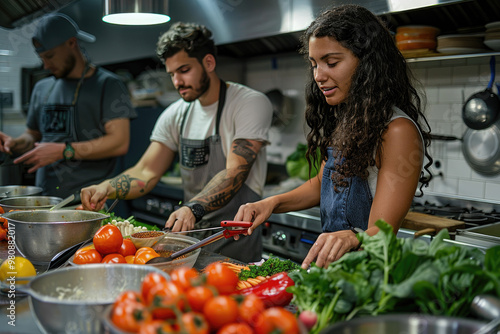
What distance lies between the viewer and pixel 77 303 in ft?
3.19

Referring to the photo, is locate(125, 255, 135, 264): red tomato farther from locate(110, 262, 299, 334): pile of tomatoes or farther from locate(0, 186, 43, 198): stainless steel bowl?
locate(0, 186, 43, 198): stainless steel bowl

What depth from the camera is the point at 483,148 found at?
10.3 feet

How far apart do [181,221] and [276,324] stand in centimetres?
121

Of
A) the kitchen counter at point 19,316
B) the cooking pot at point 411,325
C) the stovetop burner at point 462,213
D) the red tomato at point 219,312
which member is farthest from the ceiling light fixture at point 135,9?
the stovetop burner at point 462,213

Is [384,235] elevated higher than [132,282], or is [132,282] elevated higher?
[384,235]

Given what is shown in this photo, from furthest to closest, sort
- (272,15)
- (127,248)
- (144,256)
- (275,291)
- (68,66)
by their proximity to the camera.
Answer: (272,15), (68,66), (127,248), (144,256), (275,291)

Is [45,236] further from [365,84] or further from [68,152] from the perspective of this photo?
[68,152]

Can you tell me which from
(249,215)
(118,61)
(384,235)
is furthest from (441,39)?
(118,61)

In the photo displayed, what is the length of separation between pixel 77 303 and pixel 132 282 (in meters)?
0.22

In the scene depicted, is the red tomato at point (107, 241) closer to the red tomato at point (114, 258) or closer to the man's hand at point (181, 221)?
the red tomato at point (114, 258)

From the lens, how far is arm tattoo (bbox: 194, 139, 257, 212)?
239 centimetres

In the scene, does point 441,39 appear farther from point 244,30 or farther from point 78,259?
point 78,259

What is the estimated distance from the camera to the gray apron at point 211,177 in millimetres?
2736

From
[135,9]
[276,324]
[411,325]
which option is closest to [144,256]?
[276,324]
